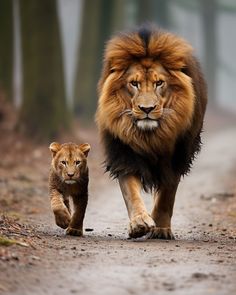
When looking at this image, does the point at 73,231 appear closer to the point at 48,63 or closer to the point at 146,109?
Answer: the point at 146,109

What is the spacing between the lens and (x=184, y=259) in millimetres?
7066

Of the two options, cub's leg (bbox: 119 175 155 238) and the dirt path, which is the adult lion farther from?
the dirt path

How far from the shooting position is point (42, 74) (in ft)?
59.3

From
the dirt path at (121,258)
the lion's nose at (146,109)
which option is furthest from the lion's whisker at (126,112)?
the dirt path at (121,258)

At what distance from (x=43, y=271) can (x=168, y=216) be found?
2.86m

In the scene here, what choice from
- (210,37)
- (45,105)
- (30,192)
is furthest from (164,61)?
(210,37)

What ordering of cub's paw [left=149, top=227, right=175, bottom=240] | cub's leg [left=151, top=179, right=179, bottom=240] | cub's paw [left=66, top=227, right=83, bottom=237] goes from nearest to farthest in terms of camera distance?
cub's paw [left=66, top=227, right=83, bottom=237] < cub's paw [left=149, top=227, right=175, bottom=240] < cub's leg [left=151, top=179, right=179, bottom=240]

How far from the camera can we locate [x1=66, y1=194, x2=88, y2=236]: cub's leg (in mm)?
8469

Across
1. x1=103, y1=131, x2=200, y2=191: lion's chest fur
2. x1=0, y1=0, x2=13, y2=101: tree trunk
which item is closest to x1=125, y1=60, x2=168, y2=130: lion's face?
x1=103, y1=131, x2=200, y2=191: lion's chest fur

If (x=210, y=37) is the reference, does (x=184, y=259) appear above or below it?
below

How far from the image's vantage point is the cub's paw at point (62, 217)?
332 inches

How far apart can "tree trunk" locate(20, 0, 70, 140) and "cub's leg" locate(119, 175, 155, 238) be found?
9.46 meters

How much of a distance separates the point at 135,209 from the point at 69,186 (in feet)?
2.47

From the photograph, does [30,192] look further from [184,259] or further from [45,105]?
[184,259]
